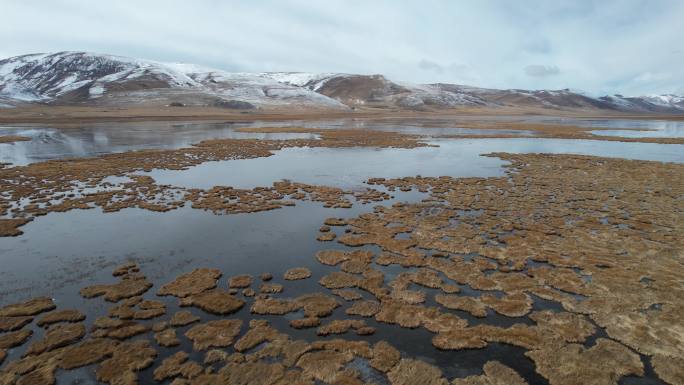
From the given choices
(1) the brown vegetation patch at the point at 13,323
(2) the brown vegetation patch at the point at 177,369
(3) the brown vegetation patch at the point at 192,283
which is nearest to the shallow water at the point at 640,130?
(3) the brown vegetation patch at the point at 192,283

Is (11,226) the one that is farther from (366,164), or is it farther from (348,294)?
(366,164)

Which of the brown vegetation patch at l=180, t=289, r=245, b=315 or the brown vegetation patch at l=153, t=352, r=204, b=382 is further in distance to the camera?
the brown vegetation patch at l=180, t=289, r=245, b=315

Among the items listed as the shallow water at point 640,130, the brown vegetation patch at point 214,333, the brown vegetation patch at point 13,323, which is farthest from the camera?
the shallow water at point 640,130

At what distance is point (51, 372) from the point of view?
10828 mm

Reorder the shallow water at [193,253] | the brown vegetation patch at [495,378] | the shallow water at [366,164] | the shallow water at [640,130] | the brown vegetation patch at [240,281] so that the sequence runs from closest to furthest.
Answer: the brown vegetation patch at [495,378], the shallow water at [193,253], the brown vegetation patch at [240,281], the shallow water at [366,164], the shallow water at [640,130]

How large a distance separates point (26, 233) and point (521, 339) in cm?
2633

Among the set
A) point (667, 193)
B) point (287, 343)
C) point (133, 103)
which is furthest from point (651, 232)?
point (133, 103)

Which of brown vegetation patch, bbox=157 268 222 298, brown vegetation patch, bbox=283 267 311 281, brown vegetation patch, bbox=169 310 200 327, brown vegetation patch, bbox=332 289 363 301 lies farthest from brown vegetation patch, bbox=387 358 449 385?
brown vegetation patch, bbox=157 268 222 298

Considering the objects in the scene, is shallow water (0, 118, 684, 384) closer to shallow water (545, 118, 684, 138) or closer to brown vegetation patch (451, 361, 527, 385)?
brown vegetation patch (451, 361, 527, 385)

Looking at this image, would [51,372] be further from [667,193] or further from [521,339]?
[667,193]

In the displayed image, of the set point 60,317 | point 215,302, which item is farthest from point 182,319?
point 60,317

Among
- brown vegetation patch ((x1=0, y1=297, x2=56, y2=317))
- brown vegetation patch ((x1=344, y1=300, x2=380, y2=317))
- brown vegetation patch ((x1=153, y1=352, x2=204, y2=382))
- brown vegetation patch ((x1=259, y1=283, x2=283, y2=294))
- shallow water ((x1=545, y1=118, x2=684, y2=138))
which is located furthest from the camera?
shallow water ((x1=545, y1=118, x2=684, y2=138))

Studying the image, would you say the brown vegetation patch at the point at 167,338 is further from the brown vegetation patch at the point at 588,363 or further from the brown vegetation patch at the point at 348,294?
the brown vegetation patch at the point at 588,363

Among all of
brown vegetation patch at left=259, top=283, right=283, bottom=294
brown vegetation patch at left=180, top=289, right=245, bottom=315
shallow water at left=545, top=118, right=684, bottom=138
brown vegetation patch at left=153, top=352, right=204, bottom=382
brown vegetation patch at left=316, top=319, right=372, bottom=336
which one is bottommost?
brown vegetation patch at left=153, top=352, right=204, bottom=382
